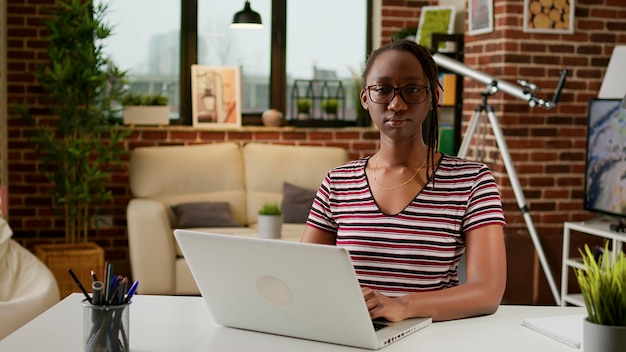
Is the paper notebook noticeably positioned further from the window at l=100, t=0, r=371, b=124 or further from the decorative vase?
the window at l=100, t=0, r=371, b=124

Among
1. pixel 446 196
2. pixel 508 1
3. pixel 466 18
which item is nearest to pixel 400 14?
pixel 466 18

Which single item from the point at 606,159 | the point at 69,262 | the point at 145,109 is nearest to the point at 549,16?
the point at 606,159

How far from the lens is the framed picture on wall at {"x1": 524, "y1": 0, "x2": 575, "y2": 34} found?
16.5 feet

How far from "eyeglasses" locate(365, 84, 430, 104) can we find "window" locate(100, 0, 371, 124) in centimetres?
436

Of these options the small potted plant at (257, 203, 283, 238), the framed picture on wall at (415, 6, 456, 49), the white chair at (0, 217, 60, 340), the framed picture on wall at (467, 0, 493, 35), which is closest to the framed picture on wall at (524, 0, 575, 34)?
the framed picture on wall at (467, 0, 493, 35)

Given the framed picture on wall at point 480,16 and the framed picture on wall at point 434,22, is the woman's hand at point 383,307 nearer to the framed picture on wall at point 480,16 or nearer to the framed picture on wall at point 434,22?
the framed picture on wall at point 480,16

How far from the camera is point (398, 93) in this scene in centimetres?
202

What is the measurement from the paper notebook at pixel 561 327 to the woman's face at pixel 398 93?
512 millimetres

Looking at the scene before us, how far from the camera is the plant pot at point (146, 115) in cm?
594

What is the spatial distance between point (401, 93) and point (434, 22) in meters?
4.16

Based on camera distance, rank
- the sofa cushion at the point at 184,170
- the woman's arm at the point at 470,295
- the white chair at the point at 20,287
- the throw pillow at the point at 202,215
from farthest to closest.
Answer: the sofa cushion at the point at 184,170 → the throw pillow at the point at 202,215 → the white chair at the point at 20,287 → the woman's arm at the point at 470,295

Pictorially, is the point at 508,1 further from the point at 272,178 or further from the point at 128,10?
the point at 128,10

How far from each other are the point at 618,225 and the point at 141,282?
2590mm

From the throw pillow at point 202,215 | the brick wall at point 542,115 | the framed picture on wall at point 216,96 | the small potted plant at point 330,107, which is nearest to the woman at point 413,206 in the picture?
the brick wall at point 542,115
